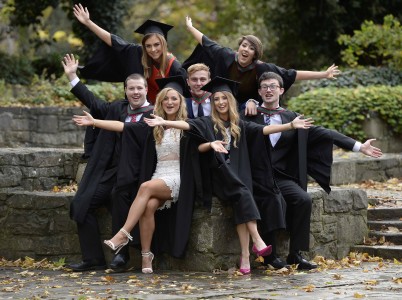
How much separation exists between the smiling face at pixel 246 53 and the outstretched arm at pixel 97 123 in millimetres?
1428

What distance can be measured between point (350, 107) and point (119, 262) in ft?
27.4

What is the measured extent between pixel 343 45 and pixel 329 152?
45.2 ft


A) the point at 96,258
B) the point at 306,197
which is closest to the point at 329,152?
the point at 306,197

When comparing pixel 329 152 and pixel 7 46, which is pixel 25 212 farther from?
pixel 7 46

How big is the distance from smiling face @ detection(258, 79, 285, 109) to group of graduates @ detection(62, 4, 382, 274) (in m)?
0.01

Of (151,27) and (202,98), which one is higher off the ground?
(151,27)

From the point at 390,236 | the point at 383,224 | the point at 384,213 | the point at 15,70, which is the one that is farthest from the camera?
the point at 15,70

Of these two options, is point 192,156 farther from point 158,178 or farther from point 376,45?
point 376,45

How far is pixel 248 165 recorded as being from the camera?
10.5 meters

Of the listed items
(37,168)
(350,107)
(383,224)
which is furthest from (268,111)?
(350,107)

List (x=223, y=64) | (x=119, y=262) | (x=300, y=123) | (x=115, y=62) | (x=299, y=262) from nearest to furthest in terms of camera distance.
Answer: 1. (x=300, y=123)
2. (x=119, y=262)
3. (x=299, y=262)
4. (x=223, y=64)
5. (x=115, y=62)

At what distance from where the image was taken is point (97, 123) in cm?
1035

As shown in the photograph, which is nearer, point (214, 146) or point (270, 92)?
point (214, 146)

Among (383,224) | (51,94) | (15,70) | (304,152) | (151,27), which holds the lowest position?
(383,224)
